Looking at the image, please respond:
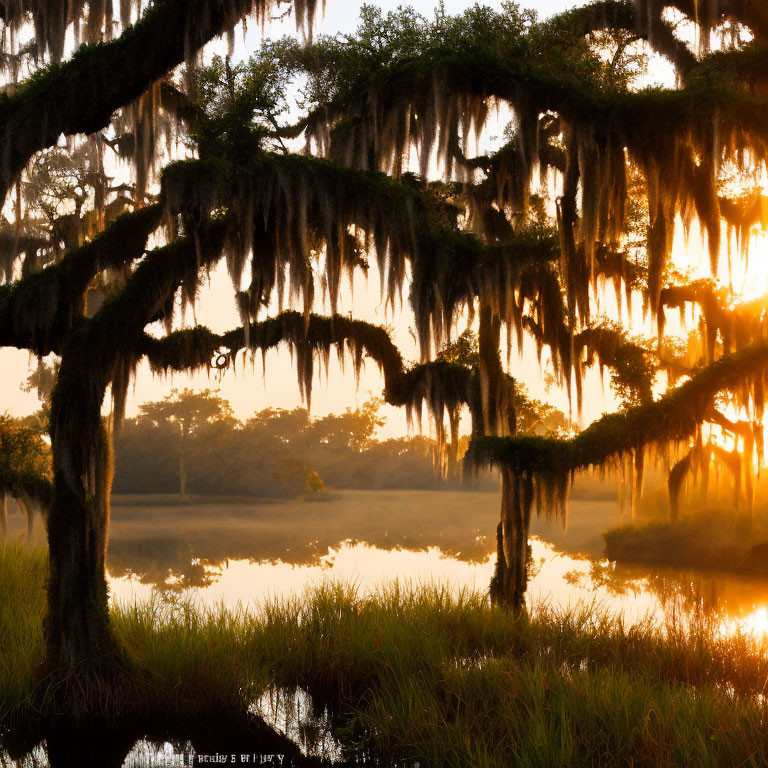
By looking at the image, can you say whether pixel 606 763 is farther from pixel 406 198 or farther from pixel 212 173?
pixel 212 173

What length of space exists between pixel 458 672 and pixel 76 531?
13.8ft

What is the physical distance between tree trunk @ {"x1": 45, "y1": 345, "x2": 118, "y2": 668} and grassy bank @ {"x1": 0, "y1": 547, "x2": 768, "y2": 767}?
48 centimetres

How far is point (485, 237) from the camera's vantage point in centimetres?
1135

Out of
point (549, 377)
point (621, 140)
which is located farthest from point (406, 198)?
point (549, 377)

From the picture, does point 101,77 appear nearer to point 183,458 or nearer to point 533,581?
point 533,581

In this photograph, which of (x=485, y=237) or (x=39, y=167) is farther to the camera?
(x=39, y=167)

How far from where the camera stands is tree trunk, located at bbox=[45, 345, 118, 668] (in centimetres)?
784

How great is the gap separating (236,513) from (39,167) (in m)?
33.9

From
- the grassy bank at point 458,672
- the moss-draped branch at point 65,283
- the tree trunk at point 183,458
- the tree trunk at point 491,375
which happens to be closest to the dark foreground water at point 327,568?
the grassy bank at point 458,672

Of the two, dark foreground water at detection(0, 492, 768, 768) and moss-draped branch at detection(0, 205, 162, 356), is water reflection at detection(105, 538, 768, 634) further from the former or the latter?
moss-draped branch at detection(0, 205, 162, 356)

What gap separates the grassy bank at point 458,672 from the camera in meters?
6.37

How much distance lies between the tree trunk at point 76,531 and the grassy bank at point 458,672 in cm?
48

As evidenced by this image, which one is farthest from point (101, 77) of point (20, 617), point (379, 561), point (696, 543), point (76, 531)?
point (696, 543)

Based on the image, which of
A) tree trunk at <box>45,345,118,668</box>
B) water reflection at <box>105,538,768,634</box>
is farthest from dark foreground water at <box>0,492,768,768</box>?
tree trunk at <box>45,345,118,668</box>
